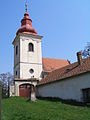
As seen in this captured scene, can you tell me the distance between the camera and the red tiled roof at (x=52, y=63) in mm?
34112

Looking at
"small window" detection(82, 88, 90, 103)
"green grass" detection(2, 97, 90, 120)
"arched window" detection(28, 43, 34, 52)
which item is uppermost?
"arched window" detection(28, 43, 34, 52)

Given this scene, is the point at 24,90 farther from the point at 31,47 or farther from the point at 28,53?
the point at 31,47

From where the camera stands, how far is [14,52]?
3550cm

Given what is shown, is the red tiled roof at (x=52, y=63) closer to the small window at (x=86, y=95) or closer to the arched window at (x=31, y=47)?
the arched window at (x=31, y=47)

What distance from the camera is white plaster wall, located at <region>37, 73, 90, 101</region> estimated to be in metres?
16.4

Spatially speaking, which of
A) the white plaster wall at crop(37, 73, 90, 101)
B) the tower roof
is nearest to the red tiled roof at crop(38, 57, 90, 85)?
the white plaster wall at crop(37, 73, 90, 101)

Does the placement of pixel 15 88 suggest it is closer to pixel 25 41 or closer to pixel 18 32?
pixel 25 41

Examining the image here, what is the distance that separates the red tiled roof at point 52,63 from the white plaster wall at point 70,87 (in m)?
11.0

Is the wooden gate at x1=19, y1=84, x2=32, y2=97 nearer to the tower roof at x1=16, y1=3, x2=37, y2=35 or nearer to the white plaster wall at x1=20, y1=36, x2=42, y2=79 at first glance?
the white plaster wall at x1=20, y1=36, x2=42, y2=79

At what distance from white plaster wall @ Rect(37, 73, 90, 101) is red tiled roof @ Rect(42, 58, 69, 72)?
11.0 m

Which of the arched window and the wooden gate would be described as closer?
the wooden gate

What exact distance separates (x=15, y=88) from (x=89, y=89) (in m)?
13.3

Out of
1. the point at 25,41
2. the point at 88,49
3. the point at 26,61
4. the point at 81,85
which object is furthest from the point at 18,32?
the point at 81,85

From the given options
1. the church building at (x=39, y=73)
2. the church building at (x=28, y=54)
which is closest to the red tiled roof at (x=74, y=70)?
the church building at (x=39, y=73)
